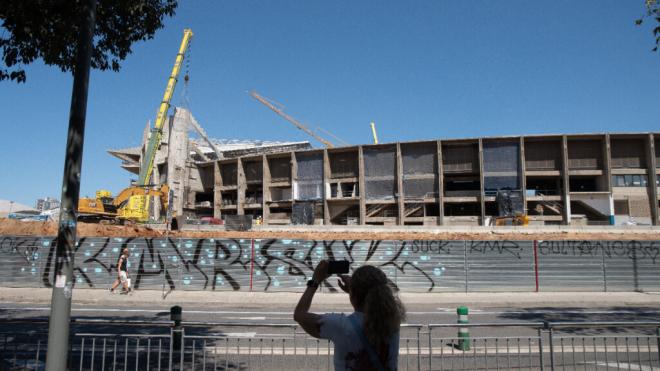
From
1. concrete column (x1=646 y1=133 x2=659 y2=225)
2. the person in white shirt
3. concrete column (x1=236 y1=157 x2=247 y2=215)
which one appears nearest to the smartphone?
the person in white shirt

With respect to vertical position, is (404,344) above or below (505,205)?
below

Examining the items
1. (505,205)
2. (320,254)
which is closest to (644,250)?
(320,254)

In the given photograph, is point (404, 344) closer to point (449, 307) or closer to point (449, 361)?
point (449, 361)

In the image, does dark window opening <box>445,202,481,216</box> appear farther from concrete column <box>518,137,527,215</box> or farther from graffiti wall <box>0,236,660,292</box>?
graffiti wall <box>0,236,660,292</box>

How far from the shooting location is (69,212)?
12.5 feet

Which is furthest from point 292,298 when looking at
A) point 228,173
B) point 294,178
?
point 228,173

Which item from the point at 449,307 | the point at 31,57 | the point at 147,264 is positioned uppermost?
the point at 31,57

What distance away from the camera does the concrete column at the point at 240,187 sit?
198 ft

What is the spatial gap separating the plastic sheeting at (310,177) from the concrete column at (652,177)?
120ft

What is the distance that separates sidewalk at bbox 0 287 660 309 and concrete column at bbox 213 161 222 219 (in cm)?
4622

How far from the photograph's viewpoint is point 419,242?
1688 cm

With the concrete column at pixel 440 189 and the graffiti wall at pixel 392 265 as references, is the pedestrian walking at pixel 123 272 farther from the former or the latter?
the concrete column at pixel 440 189

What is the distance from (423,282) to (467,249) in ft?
6.74

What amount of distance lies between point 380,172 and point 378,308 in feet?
169
